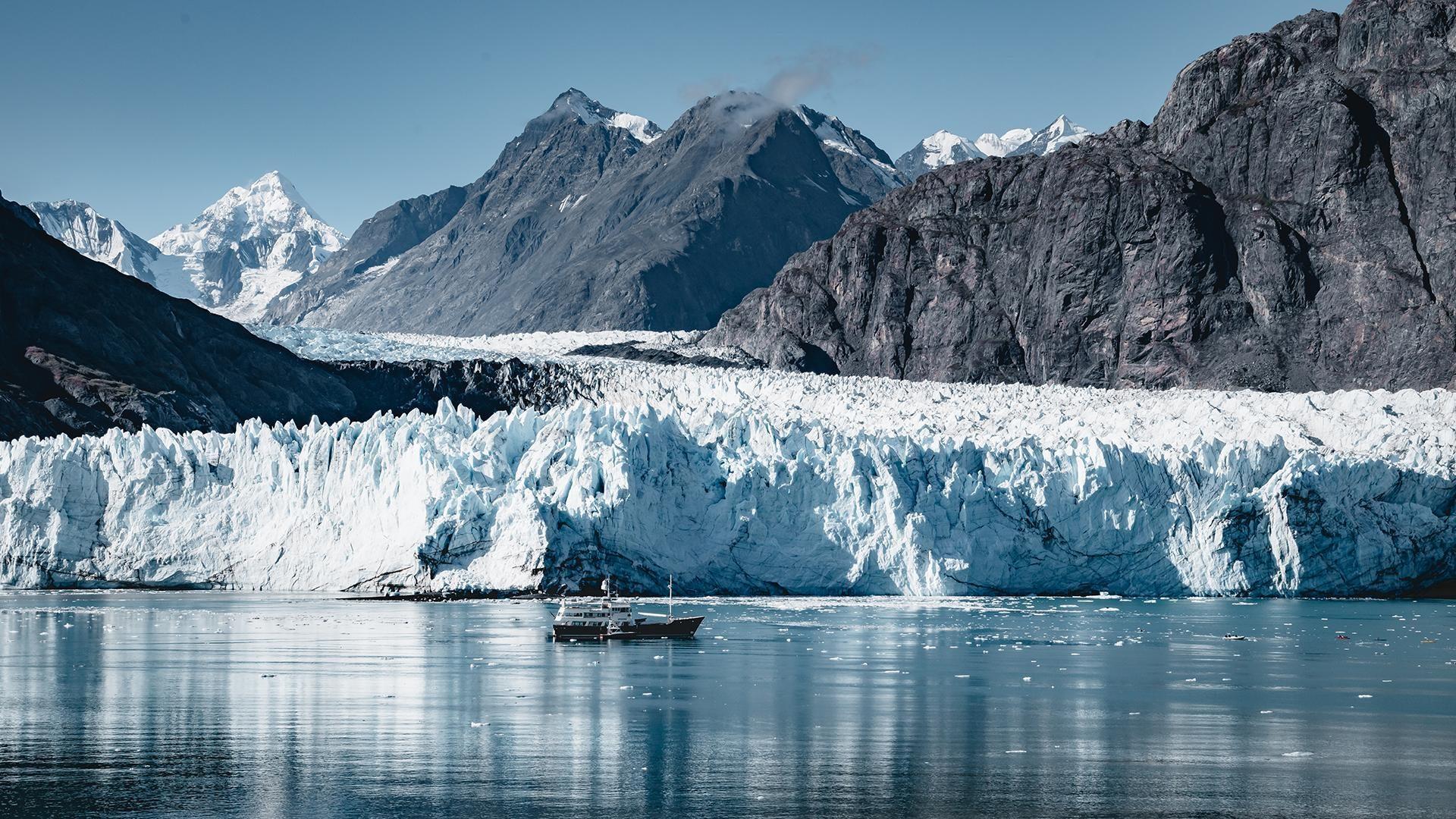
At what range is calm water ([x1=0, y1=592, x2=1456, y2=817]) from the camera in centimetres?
1908

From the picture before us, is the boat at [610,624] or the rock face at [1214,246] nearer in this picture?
the boat at [610,624]

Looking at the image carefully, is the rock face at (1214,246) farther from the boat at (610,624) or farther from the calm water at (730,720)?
the boat at (610,624)

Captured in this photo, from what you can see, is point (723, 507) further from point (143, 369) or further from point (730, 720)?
point (143, 369)

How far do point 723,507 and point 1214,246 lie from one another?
225 feet

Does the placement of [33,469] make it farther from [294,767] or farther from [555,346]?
[555,346]

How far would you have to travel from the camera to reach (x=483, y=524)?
50.2 metres

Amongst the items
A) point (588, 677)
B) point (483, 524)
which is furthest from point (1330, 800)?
point (483, 524)

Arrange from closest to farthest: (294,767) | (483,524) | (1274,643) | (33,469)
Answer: (294,767) < (1274,643) < (483,524) < (33,469)

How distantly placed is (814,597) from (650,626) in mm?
16023

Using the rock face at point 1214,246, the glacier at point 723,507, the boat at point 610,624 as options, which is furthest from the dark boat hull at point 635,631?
the rock face at point 1214,246

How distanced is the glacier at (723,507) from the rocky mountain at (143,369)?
2122cm

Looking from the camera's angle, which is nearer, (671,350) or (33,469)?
(33,469)

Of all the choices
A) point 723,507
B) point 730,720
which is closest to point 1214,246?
point 723,507

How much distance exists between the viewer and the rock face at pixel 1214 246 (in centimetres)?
10225
